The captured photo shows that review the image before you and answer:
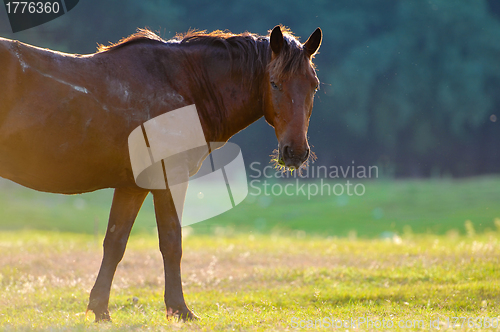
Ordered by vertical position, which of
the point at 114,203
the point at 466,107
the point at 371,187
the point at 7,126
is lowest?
the point at 371,187

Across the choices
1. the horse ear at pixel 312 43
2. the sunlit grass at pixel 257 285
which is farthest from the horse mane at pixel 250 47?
the sunlit grass at pixel 257 285

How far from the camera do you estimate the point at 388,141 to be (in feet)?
93.1

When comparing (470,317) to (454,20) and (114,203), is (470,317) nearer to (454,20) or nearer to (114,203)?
(114,203)

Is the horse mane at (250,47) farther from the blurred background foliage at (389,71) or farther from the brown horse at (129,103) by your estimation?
the blurred background foliage at (389,71)

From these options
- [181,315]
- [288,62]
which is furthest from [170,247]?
[288,62]

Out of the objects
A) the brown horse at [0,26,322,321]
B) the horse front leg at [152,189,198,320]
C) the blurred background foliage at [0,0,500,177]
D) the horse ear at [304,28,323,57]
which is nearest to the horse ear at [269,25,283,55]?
the brown horse at [0,26,322,321]

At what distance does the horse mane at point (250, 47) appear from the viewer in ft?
15.8

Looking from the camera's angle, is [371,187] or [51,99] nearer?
[51,99]

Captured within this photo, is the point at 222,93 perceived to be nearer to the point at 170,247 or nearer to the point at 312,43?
the point at 312,43

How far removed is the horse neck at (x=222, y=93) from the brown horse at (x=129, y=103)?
0.01 meters

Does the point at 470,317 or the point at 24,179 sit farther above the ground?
the point at 24,179

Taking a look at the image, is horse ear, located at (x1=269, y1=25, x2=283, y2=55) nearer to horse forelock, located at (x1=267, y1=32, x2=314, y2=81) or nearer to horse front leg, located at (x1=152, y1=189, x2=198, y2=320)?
horse forelock, located at (x1=267, y1=32, x2=314, y2=81)

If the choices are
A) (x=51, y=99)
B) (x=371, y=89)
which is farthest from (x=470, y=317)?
(x=371, y=89)

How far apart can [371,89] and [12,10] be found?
21536mm
